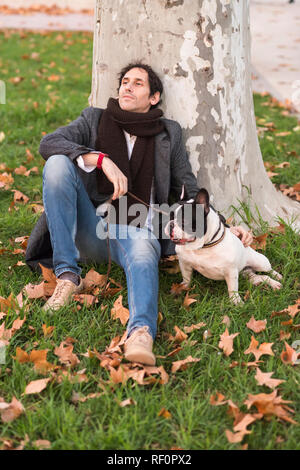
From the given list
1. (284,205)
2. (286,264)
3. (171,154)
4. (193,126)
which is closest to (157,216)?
(171,154)

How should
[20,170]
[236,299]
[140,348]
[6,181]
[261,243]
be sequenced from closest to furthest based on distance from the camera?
[140,348] < [236,299] < [261,243] < [6,181] < [20,170]

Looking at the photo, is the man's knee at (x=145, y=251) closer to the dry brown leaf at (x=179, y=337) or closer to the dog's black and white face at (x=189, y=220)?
the dog's black and white face at (x=189, y=220)

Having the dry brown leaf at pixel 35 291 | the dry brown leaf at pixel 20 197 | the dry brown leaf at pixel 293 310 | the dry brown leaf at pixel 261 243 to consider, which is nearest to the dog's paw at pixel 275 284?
the dry brown leaf at pixel 293 310

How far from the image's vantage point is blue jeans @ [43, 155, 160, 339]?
2789mm

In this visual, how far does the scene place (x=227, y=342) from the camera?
2.72 meters

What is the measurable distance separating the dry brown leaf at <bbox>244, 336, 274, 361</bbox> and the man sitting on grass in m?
0.55

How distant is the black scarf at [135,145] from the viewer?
3246 mm

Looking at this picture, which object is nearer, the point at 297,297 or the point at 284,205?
the point at 297,297

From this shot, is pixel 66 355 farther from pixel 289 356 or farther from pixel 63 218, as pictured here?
pixel 289 356

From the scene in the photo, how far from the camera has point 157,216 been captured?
11.3 ft

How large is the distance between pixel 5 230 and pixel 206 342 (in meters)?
2.01

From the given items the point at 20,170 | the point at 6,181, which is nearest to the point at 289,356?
the point at 6,181

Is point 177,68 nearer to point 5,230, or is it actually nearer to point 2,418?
point 5,230

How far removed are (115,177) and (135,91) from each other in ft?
2.13
